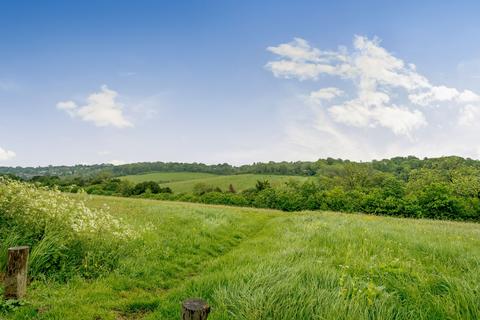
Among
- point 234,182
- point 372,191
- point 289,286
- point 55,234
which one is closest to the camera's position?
point 289,286

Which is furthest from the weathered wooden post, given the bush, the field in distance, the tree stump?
the field in distance

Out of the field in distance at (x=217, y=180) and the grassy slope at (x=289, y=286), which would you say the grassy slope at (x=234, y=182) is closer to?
the field in distance at (x=217, y=180)

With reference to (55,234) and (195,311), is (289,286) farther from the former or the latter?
(55,234)

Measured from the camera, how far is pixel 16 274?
21.1 ft

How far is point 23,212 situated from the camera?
9242mm

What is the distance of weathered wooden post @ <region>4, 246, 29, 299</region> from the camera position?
6.39 m

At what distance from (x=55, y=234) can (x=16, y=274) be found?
2.46 m

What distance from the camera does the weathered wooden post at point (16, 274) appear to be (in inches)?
251

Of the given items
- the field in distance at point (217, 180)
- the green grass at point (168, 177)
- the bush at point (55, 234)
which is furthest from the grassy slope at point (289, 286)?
the green grass at point (168, 177)

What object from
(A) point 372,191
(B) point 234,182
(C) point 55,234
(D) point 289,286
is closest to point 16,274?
(C) point 55,234

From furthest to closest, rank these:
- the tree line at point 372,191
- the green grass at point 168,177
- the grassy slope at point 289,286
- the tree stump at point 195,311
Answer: the green grass at point 168,177, the tree line at point 372,191, the grassy slope at point 289,286, the tree stump at point 195,311

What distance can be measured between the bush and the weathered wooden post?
124 centimetres

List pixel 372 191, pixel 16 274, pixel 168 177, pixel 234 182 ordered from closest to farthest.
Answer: pixel 16 274, pixel 372 191, pixel 234 182, pixel 168 177

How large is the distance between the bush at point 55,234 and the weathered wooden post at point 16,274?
124 centimetres
